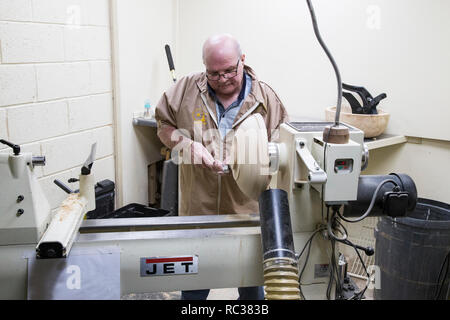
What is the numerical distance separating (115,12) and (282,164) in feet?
6.79

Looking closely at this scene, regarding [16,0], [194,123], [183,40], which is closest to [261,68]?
[183,40]

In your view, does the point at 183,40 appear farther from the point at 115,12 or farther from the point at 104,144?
the point at 104,144

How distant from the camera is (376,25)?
2748 mm

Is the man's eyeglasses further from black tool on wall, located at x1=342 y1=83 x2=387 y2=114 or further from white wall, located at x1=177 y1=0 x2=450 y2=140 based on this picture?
white wall, located at x1=177 y1=0 x2=450 y2=140

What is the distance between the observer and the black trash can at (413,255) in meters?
2.14

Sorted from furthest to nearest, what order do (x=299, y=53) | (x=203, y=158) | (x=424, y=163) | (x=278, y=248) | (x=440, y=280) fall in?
(x=299, y=53)
(x=424, y=163)
(x=440, y=280)
(x=203, y=158)
(x=278, y=248)

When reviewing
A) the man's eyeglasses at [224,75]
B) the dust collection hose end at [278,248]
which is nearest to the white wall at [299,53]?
the man's eyeglasses at [224,75]

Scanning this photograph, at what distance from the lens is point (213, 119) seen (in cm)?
194

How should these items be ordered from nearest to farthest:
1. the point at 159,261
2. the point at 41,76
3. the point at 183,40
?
the point at 159,261
the point at 41,76
the point at 183,40

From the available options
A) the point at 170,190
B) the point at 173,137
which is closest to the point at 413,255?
the point at 173,137

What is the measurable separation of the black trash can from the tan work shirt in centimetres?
78

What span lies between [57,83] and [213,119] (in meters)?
1.04

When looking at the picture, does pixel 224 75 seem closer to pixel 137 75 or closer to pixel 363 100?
pixel 363 100

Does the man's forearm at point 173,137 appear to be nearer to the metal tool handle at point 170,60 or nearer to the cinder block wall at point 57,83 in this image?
the cinder block wall at point 57,83
